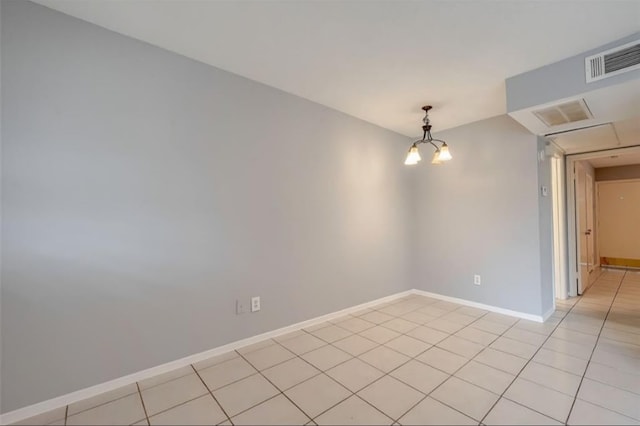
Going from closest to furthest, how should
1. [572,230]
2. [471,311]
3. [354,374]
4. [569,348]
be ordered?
[354,374]
[569,348]
[471,311]
[572,230]

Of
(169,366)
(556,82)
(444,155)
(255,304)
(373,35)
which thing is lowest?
(169,366)

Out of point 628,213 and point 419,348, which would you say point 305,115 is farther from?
point 628,213

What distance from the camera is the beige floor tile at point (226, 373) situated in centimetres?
204


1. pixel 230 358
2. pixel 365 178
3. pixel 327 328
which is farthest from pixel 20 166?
pixel 365 178

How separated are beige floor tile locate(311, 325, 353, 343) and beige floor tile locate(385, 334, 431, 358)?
1.53 feet

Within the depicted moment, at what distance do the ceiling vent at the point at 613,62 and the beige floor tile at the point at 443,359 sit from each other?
250cm

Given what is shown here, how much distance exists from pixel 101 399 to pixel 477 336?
3.20 metres

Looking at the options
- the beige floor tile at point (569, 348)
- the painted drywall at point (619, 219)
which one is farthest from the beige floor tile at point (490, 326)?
the painted drywall at point (619, 219)

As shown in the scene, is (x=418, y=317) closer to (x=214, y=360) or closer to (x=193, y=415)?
(x=214, y=360)

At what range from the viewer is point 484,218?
143 inches

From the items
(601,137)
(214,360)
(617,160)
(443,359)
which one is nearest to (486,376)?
(443,359)

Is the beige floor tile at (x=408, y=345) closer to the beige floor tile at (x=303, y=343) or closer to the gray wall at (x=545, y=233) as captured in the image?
the beige floor tile at (x=303, y=343)

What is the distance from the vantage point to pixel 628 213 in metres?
6.20

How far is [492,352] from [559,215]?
287 cm
